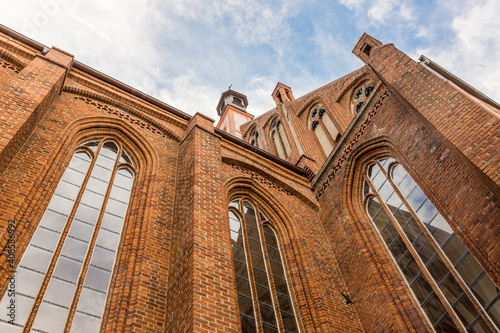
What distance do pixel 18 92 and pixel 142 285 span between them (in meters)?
3.97

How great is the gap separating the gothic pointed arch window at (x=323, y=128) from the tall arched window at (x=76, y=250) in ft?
21.8

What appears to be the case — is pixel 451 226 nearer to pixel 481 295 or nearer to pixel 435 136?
pixel 481 295

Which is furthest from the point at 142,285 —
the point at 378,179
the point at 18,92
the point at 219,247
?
the point at 378,179

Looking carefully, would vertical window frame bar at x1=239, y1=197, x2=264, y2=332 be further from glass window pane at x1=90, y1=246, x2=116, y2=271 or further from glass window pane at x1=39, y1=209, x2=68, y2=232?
glass window pane at x1=39, y1=209, x2=68, y2=232

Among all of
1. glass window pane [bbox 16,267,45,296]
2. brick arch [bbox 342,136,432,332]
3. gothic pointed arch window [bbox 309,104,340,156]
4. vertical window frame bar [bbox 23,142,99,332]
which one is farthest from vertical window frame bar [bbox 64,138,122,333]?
gothic pointed arch window [bbox 309,104,340,156]

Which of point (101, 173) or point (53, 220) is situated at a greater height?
point (101, 173)

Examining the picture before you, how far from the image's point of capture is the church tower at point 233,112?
23.1m

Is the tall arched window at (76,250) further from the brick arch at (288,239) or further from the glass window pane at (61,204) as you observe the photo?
the brick arch at (288,239)

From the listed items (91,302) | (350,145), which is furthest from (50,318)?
(350,145)

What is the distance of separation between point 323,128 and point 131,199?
24.8ft

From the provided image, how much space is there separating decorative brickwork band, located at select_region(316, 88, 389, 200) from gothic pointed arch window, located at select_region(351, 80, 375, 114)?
2179 mm

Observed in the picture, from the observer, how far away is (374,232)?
8.88 meters

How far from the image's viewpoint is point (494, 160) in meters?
5.71

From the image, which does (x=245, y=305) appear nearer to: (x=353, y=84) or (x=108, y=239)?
(x=108, y=239)
